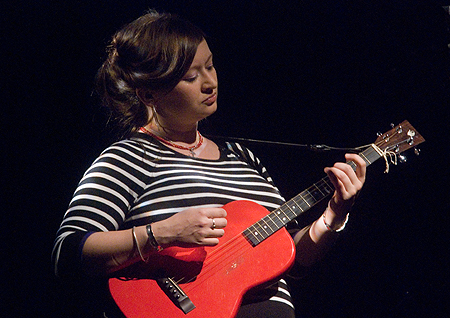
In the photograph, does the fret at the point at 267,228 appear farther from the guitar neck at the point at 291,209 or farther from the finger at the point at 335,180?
the finger at the point at 335,180

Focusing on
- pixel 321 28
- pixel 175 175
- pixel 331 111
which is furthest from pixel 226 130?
pixel 175 175

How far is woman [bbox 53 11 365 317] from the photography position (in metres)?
1.11

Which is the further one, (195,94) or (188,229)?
(195,94)

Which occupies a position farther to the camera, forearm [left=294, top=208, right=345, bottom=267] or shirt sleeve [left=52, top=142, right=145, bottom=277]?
forearm [left=294, top=208, right=345, bottom=267]

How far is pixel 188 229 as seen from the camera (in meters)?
1.10

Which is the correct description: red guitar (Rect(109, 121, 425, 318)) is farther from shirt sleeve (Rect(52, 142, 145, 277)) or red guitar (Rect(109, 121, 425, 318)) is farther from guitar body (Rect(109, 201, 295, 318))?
shirt sleeve (Rect(52, 142, 145, 277))

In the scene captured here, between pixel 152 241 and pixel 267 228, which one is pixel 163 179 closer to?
pixel 152 241

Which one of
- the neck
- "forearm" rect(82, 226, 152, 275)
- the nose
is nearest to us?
"forearm" rect(82, 226, 152, 275)

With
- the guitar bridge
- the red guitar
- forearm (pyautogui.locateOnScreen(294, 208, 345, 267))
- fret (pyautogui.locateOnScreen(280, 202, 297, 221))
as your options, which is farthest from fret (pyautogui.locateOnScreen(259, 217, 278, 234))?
the guitar bridge

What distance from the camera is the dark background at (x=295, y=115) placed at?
175 centimetres

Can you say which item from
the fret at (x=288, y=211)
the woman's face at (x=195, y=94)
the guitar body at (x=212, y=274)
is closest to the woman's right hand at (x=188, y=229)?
the guitar body at (x=212, y=274)

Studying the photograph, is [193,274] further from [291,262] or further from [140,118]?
[140,118]

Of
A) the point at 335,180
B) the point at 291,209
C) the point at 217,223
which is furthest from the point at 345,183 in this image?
the point at 217,223

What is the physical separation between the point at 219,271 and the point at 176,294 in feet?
0.56
